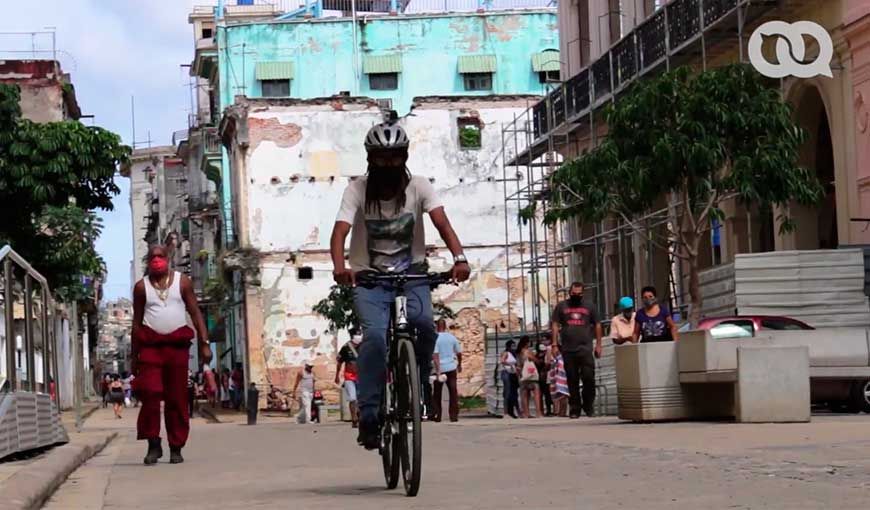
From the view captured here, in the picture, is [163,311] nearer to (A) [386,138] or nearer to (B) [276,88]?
(A) [386,138]

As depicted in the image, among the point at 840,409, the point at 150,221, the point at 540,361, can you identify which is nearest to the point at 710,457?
the point at 840,409

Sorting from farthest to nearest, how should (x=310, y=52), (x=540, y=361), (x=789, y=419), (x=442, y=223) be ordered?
(x=310, y=52), (x=540, y=361), (x=789, y=419), (x=442, y=223)

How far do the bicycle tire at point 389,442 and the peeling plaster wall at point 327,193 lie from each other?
1984 inches

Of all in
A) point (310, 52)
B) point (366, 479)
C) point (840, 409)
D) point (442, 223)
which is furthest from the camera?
point (310, 52)

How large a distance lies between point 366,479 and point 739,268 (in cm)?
1478

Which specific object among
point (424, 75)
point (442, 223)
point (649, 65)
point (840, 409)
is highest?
point (424, 75)

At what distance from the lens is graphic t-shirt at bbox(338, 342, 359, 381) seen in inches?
968

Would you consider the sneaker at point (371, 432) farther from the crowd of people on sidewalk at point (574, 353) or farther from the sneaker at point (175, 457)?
the crowd of people on sidewalk at point (574, 353)

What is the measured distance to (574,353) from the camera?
74.1ft

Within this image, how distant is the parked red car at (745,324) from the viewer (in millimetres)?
21344

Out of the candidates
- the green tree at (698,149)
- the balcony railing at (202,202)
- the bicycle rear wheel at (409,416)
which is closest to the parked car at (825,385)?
the green tree at (698,149)

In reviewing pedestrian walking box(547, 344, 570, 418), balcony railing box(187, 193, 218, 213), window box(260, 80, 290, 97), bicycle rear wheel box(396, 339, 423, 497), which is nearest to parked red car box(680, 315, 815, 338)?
pedestrian walking box(547, 344, 570, 418)

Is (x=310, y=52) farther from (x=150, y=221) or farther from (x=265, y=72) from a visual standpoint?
(x=150, y=221)

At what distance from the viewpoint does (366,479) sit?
10.8 m
